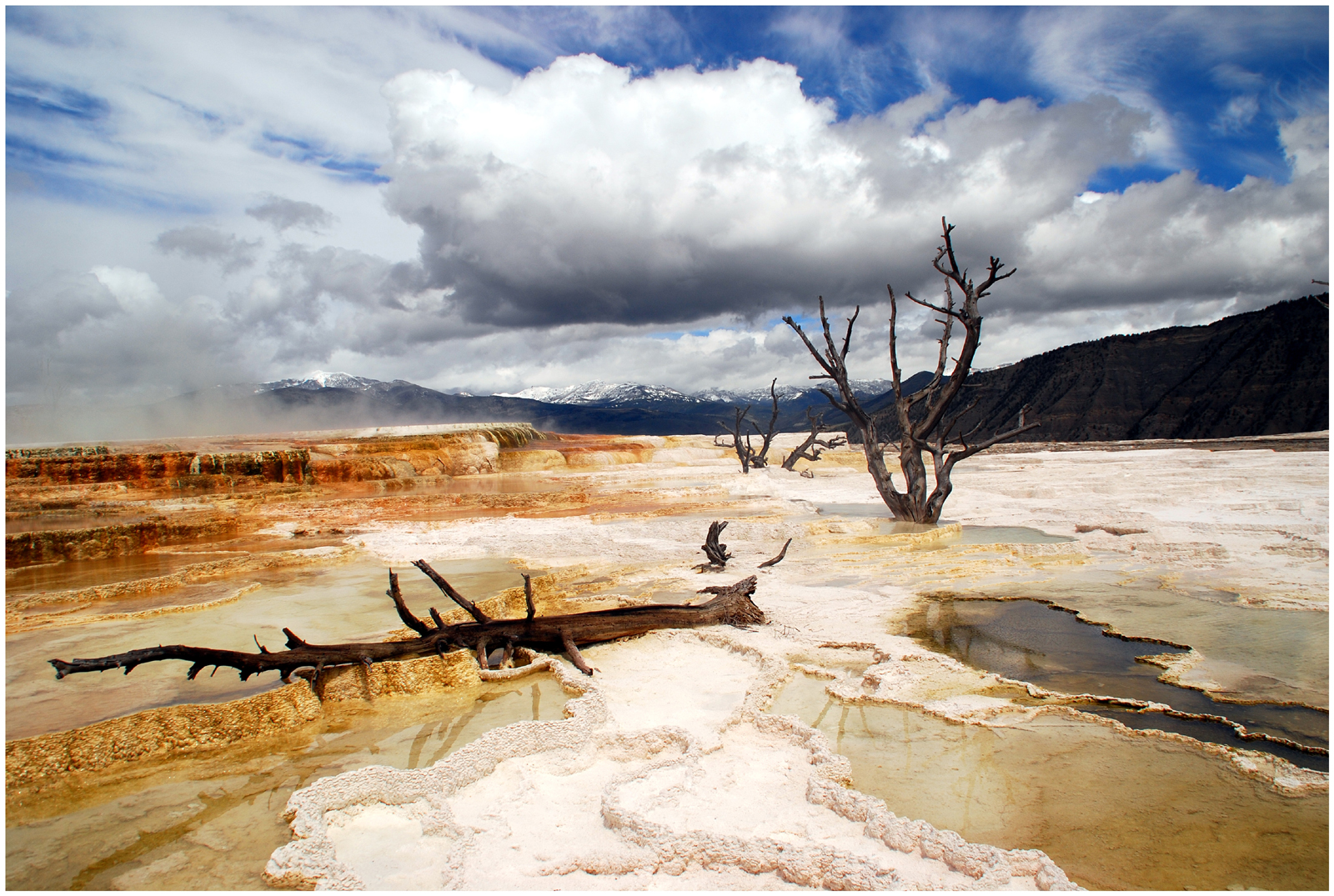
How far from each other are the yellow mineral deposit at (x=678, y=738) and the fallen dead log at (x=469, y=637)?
148 mm

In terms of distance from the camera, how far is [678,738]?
3592 millimetres

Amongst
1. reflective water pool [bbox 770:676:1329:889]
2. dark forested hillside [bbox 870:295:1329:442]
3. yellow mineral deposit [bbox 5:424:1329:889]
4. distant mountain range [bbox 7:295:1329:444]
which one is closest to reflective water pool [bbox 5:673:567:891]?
yellow mineral deposit [bbox 5:424:1329:889]

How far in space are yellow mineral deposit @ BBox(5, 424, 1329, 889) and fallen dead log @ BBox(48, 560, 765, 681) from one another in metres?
0.15

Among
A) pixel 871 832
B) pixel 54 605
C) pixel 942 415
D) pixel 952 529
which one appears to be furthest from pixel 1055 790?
pixel 54 605

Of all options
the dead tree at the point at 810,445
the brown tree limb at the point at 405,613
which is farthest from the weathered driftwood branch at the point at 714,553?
the dead tree at the point at 810,445

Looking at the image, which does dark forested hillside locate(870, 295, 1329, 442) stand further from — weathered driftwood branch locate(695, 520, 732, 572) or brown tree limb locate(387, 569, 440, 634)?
brown tree limb locate(387, 569, 440, 634)

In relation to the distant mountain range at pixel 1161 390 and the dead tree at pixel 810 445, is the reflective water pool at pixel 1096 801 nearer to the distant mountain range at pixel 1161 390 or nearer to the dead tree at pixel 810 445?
the dead tree at pixel 810 445

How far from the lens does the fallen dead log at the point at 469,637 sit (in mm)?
3906

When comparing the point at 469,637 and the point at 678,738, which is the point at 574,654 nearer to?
the point at 469,637

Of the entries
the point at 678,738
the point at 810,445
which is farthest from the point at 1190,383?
the point at 678,738

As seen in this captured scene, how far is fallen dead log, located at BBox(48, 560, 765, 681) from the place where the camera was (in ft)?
12.8

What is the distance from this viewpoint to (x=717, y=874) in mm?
2498

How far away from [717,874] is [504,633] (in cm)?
281

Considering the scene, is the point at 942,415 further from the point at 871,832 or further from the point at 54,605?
the point at 54,605
